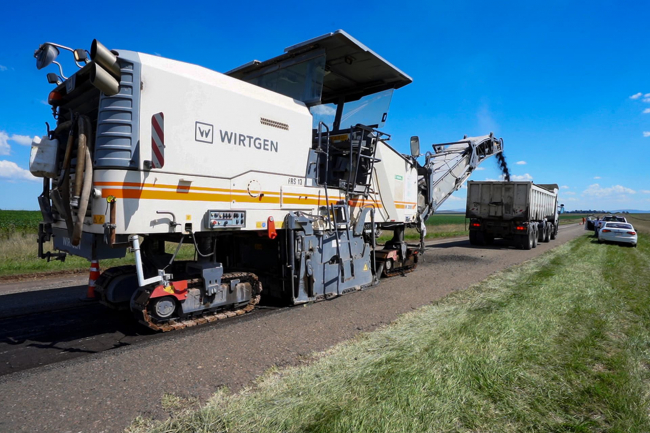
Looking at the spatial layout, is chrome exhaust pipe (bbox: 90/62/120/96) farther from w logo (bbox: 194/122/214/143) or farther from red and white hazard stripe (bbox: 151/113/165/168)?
w logo (bbox: 194/122/214/143)

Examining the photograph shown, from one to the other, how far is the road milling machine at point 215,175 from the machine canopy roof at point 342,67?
3 cm

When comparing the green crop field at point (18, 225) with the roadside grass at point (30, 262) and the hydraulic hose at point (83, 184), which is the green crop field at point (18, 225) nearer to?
the roadside grass at point (30, 262)

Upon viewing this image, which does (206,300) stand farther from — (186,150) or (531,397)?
(531,397)

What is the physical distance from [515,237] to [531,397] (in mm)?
16671

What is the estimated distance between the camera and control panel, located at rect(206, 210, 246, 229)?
17.2 ft

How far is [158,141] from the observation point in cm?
466

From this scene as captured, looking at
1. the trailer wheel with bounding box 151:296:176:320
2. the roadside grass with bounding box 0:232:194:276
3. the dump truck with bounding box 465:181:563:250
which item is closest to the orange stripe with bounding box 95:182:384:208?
the trailer wheel with bounding box 151:296:176:320

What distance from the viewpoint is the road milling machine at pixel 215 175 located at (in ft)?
15.1

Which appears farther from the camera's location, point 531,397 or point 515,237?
point 515,237

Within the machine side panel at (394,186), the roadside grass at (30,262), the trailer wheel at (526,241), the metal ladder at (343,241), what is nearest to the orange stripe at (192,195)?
the metal ladder at (343,241)

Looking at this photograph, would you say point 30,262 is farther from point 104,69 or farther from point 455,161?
point 455,161

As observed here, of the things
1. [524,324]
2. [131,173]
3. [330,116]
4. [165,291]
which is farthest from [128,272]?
[524,324]

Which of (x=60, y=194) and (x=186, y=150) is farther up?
(x=186, y=150)

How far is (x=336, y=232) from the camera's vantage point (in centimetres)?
714
